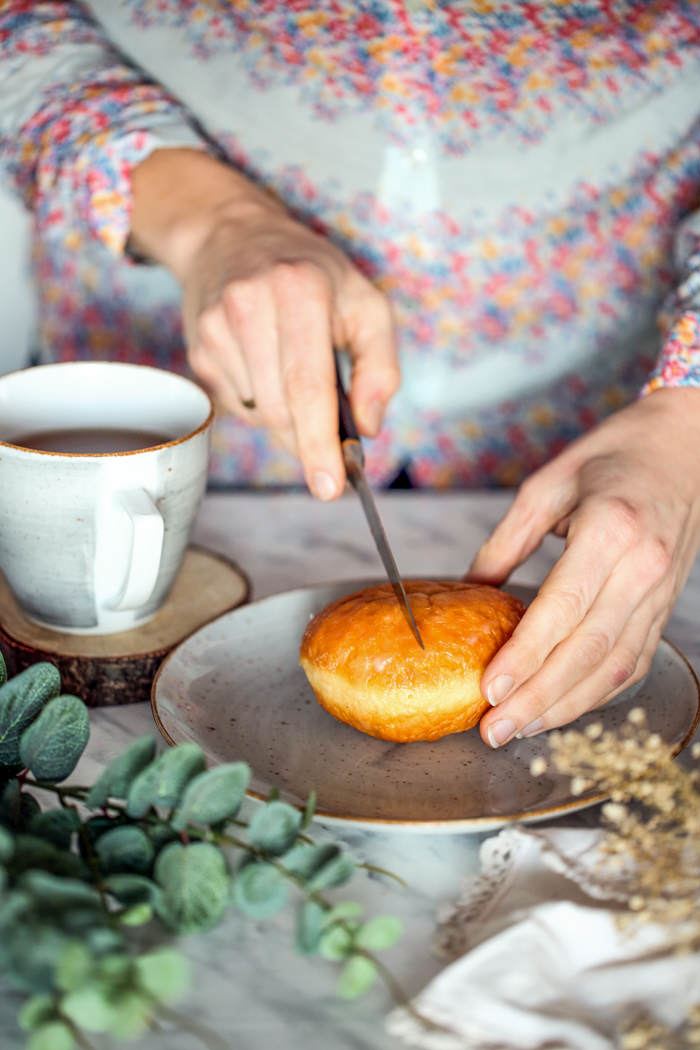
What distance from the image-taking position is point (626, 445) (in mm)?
896

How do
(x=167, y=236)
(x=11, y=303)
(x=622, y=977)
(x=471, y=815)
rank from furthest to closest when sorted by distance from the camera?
(x=11, y=303) < (x=167, y=236) < (x=471, y=815) < (x=622, y=977)

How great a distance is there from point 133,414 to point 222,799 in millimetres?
464

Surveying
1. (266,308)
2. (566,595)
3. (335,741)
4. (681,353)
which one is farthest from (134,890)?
(681,353)

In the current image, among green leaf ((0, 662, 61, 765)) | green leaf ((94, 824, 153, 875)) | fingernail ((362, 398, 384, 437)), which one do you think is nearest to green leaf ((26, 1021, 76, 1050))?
green leaf ((94, 824, 153, 875))

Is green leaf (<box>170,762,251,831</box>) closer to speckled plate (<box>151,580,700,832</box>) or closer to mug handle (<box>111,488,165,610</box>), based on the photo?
speckled plate (<box>151,580,700,832</box>)

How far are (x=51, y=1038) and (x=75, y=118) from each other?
98 cm

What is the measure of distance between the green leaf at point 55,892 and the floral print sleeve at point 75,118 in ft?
2.68

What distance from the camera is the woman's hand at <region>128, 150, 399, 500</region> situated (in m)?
0.89

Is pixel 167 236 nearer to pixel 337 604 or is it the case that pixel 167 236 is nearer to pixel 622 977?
pixel 337 604

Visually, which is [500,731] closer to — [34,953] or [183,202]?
[34,953]

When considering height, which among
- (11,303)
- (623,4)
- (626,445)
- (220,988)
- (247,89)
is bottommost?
(11,303)

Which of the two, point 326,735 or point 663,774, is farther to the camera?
point 326,735

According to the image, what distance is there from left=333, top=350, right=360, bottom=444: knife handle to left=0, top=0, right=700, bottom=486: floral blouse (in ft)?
1.27

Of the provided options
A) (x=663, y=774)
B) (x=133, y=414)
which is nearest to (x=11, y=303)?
(x=133, y=414)
